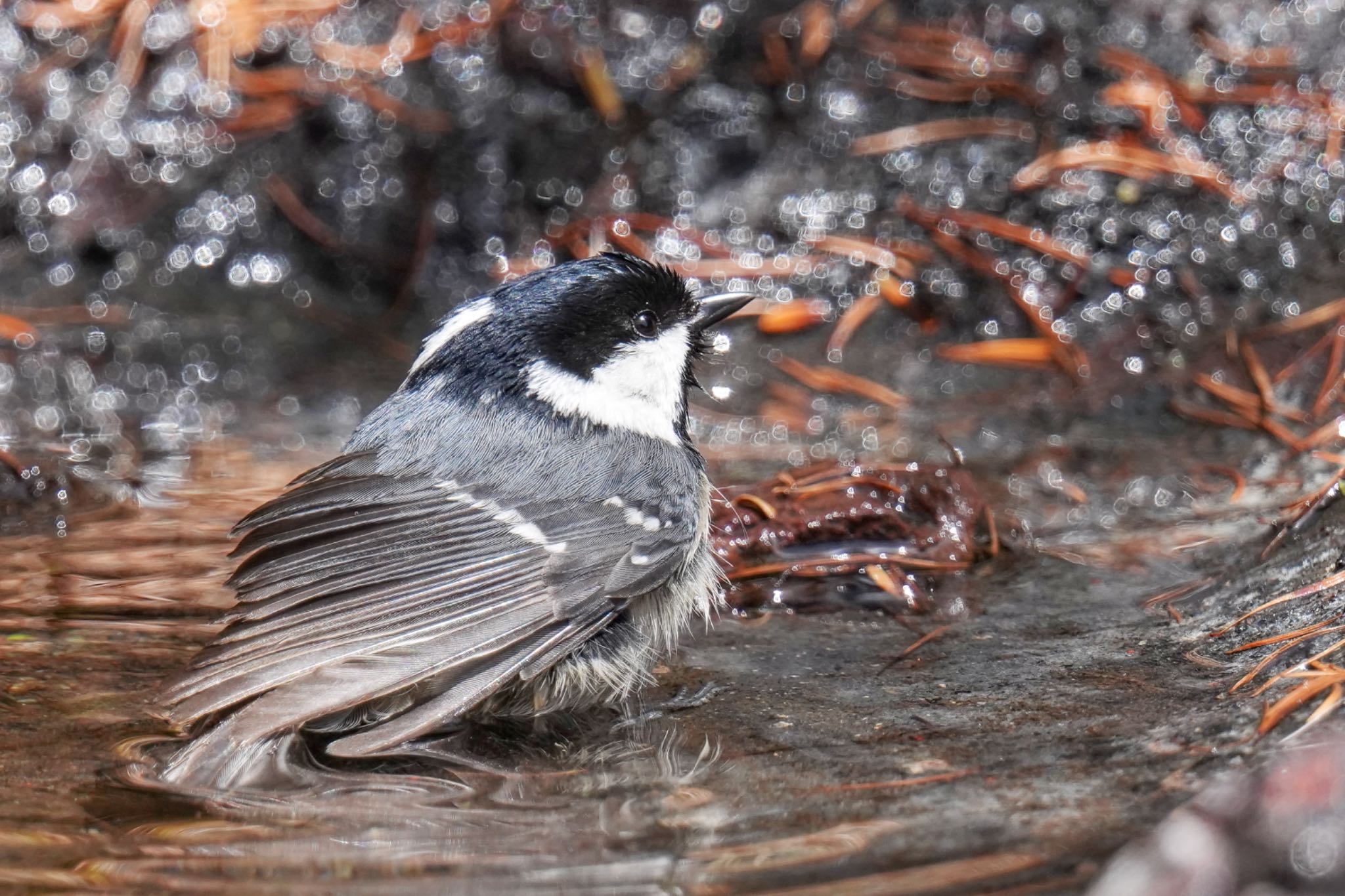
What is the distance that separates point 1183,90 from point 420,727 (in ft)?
12.0

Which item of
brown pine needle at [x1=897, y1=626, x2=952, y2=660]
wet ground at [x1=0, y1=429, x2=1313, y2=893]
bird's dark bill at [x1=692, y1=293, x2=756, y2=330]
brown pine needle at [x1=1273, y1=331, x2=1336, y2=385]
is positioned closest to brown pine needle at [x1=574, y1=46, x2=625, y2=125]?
bird's dark bill at [x1=692, y1=293, x2=756, y2=330]

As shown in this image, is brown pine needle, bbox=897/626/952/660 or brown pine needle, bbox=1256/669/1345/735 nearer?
brown pine needle, bbox=1256/669/1345/735

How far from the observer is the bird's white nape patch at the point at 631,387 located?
10.3ft

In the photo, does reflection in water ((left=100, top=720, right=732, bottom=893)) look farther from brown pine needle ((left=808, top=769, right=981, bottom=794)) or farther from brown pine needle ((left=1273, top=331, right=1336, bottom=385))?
brown pine needle ((left=1273, top=331, right=1336, bottom=385))

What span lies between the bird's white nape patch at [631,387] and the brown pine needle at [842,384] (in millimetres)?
1266

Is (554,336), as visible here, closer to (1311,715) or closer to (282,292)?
(1311,715)

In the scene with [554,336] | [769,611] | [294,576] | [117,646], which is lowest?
[769,611]

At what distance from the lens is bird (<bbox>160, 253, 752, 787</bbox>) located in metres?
2.49

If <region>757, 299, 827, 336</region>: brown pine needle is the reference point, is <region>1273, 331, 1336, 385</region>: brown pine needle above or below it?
below

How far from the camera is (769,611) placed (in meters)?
3.26

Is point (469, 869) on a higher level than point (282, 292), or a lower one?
lower

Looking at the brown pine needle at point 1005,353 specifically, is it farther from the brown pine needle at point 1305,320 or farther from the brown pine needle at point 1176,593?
the brown pine needle at point 1176,593

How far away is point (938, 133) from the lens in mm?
4945

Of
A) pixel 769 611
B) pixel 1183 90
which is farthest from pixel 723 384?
pixel 1183 90
